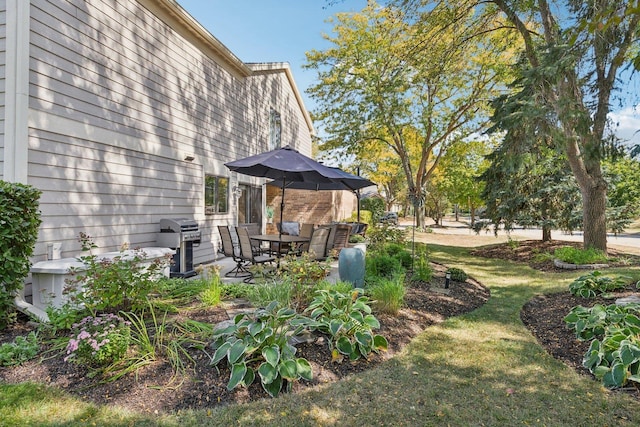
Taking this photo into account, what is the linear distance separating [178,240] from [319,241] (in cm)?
275

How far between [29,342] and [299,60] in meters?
17.9

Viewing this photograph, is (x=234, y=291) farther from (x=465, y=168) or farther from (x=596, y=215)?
(x=465, y=168)

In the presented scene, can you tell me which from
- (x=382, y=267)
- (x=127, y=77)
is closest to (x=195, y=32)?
(x=127, y=77)

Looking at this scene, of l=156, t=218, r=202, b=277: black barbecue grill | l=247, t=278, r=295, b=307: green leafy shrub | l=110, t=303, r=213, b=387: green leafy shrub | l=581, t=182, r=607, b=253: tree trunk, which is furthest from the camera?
l=581, t=182, r=607, b=253: tree trunk

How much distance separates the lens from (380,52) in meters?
16.5

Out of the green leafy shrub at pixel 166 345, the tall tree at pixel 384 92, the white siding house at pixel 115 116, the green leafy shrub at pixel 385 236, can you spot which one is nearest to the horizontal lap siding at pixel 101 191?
the white siding house at pixel 115 116

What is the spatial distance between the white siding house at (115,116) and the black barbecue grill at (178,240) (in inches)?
7.4

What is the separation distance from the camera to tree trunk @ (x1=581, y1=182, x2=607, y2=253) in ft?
31.4

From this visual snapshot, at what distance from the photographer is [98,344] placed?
2971 mm

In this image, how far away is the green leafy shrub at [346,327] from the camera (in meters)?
3.58

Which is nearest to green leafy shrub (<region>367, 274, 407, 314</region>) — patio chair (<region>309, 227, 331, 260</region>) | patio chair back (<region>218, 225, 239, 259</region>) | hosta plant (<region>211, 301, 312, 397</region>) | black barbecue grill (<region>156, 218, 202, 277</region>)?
hosta plant (<region>211, 301, 312, 397</region>)

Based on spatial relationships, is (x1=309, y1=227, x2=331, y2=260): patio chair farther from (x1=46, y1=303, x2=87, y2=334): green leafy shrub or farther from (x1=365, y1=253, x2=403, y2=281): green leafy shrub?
(x1=46, y1=303, x2=87, y2=334): green leafy shrub

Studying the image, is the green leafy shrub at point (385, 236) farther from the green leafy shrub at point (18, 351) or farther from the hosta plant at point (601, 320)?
the green leafy shrub at point (18, 351)

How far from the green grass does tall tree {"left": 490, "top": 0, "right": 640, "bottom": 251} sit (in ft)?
17.8
